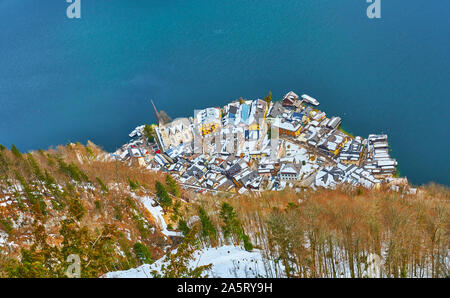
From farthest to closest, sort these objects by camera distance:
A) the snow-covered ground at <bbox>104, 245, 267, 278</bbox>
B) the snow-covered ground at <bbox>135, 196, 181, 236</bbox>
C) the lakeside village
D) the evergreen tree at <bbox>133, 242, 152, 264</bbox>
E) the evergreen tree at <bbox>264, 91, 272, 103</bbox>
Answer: the evergreen tree at <bbox>264, 91, 272, 103</bbox> < the lakeside village < the snow-covered ground at <bbox>135, 196, 181, 236</bbox> < the evergreen tree at <bbox>133, 242, 152, 264</bbox> < the snow-covered ground at <bbox>104, 245, 267, 278</bbox>

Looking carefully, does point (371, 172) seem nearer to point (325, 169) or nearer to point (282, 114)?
point (325, 169)

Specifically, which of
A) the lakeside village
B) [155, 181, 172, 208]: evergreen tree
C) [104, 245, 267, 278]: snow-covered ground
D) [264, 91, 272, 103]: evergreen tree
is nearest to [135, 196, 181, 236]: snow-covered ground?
[155, 181, 172, 208]: evergreen tree

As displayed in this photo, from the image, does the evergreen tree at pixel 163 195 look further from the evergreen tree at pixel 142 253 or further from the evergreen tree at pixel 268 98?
the evergreen tree at pixel 268 98

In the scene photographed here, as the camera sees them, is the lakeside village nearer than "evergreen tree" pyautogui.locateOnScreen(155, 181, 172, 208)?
No

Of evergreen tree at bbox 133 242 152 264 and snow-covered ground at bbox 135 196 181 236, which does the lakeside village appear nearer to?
snow-covered ground at bbox 135 196 181 236

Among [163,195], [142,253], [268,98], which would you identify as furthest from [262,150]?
[142,253]

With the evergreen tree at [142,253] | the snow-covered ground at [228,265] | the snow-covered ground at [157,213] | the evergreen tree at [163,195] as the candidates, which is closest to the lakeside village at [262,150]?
the snow-covered ground at [157,213]
